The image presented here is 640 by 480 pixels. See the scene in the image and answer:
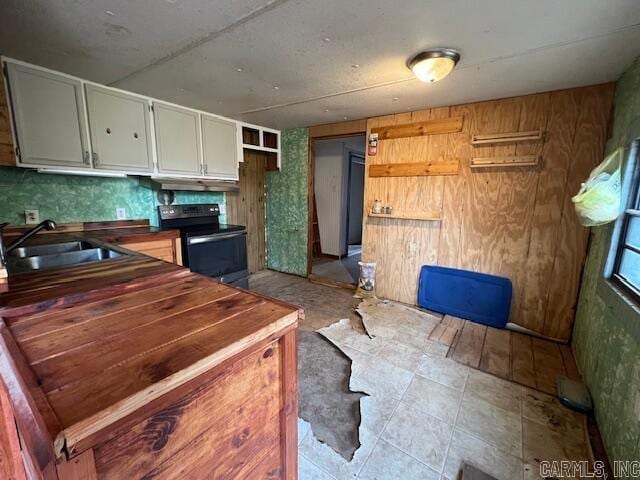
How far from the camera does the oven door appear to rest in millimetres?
2788

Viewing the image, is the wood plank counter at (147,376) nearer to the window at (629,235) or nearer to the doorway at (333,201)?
the window at (629,235)

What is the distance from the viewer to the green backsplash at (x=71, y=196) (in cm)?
220

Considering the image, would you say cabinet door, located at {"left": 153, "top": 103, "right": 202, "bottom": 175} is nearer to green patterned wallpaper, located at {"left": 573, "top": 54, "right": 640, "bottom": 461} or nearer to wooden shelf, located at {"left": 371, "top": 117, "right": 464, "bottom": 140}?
wooden shelf, located at {"left": 371, "top": 117, "right": 464, "bottom": 140}

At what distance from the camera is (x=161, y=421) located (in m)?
0.62

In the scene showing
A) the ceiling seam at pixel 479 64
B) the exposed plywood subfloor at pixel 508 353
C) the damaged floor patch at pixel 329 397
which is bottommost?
the damaged floor patch at pixel 329 397

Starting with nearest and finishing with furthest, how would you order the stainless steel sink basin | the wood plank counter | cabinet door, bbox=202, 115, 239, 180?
the wood plank counter → the stainless steel sink basin → cabinet door, bbox=202, 115, 239, 180

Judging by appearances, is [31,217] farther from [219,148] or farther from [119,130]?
[219,148]

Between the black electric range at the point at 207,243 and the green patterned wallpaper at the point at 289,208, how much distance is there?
1.06m

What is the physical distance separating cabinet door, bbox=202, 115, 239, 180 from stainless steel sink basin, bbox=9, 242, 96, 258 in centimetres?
144

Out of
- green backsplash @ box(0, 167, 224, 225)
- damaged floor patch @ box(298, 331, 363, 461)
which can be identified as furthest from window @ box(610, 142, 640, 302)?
green backsplash @ box(0, 167, 224, 225)

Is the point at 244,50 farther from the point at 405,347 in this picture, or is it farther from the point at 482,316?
the point at 482,316

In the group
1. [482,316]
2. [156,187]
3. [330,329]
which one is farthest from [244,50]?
[482,316]

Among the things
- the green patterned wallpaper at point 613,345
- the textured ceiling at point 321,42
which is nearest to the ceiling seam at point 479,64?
the textured ceiling at point 321,42

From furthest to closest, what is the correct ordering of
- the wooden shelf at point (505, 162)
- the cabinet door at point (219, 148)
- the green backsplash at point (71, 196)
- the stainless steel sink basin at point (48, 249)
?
the cabinet door at point (219, 148) → the wooden shelf at point (505, 162) → the green backsplash at point (71, 196) → the stainless steel sink basin at point (48, 249)
